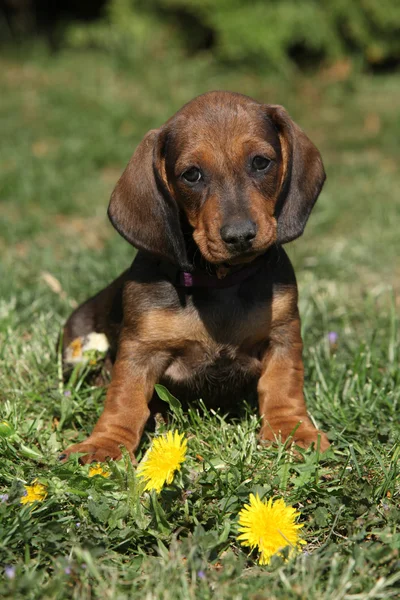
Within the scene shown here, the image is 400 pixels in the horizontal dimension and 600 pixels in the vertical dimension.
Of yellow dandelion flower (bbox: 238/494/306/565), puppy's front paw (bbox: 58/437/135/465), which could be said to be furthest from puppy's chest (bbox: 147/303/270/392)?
yellow dandelion flower (bbox: 238/494/306/565)

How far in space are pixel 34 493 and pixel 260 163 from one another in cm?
169

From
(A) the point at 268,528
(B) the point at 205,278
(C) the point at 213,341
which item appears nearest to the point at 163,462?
(A) the point at 268,528

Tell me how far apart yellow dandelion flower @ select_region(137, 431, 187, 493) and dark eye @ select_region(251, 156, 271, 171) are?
1.29m

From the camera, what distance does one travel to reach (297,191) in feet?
12.1

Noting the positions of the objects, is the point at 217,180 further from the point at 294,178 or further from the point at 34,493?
the point at 34,493

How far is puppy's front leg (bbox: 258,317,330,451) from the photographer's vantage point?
3.74m

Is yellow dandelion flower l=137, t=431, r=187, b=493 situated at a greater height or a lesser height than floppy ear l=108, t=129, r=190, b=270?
lesser

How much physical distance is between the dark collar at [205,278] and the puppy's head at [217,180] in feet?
0.49

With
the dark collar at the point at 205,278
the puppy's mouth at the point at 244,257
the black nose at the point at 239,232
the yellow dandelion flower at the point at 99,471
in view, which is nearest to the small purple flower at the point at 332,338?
the dark collar at the point at 205,278

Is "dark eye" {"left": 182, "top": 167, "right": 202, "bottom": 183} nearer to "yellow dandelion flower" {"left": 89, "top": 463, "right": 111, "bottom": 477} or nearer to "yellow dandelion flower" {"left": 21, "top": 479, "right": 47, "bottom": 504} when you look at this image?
"yellow dandelion flower" {"left": 89, "top": 463, "right": 111, "bottom": 477}

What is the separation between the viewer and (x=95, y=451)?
3621mm

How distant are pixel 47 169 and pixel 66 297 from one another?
11.2 feet

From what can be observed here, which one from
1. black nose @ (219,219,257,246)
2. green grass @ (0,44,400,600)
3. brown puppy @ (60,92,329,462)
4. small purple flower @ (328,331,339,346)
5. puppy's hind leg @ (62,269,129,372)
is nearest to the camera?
green grass @ (0,44,400,600)

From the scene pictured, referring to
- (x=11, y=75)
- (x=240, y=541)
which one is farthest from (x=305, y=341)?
(x=11, y=75)
